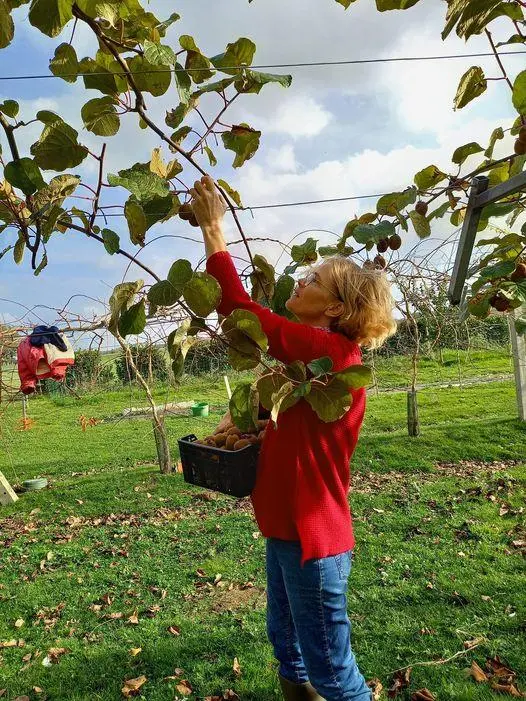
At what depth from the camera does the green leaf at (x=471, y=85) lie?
1407 mm

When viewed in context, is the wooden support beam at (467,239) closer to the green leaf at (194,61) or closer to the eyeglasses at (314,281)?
the eyeglasses at (314,281)

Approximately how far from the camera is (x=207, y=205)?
45.2 inches

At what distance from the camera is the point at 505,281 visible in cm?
176

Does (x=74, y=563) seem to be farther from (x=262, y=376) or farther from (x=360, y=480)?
(x=262, y=376)

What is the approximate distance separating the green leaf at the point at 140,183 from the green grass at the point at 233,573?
2105mm

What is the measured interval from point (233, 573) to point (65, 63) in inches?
132

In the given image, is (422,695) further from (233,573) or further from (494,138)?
(494,138)

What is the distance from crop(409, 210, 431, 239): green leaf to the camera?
1.61 meters

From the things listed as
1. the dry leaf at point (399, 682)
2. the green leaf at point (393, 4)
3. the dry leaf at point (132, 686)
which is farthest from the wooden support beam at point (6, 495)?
the green leaf at point (393, 4)

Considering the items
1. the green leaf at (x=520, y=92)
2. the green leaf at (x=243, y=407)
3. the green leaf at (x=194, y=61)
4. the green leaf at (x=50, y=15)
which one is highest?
the green leaf at (x=194, y=61)

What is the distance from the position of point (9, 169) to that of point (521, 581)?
3.37m

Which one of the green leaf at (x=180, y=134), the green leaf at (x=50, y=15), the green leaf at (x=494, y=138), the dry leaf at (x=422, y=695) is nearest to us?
the green leaf at (x=50, y=15)

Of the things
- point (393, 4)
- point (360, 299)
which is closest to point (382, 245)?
point (360, 299)

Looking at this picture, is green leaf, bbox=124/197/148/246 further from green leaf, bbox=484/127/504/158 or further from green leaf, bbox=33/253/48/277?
green leaf, bbox=484/127/504/158
